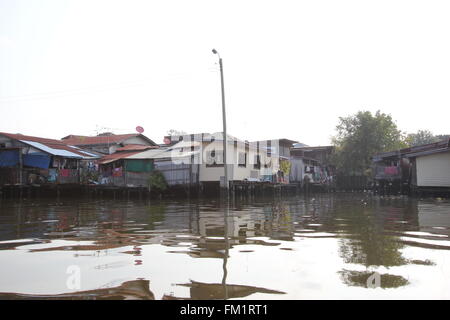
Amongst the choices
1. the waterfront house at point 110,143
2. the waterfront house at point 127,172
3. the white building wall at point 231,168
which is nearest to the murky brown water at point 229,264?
the white building wall at point 231,168

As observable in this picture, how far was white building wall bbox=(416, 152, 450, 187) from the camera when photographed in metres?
22.0

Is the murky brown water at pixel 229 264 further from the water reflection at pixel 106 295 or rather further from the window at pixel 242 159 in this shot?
the window at pixel 242 159

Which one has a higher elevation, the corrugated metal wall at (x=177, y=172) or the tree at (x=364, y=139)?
the tree at (x=364, y=139)

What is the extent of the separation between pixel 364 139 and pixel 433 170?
666 inches

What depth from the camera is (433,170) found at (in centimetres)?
2255

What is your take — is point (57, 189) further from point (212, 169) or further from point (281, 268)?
point (281, 268)

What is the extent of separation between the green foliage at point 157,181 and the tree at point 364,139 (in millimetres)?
23734

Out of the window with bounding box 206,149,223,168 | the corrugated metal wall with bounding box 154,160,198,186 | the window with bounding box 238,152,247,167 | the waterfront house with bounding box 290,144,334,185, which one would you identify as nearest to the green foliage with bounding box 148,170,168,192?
the corrugated metal wall with bounding box 154,160,198,186

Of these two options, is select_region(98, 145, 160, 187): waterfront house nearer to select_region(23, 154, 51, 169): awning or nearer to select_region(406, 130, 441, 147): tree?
select_region(23, 154, 51, 169): awning

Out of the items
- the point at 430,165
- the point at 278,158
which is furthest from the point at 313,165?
the point at 430,165

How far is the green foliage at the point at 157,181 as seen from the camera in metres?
25.6

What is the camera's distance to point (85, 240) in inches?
252

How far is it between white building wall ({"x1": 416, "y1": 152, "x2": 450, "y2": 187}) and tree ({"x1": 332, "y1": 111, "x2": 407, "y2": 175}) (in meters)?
15.9

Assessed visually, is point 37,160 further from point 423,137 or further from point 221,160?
point 423,137
